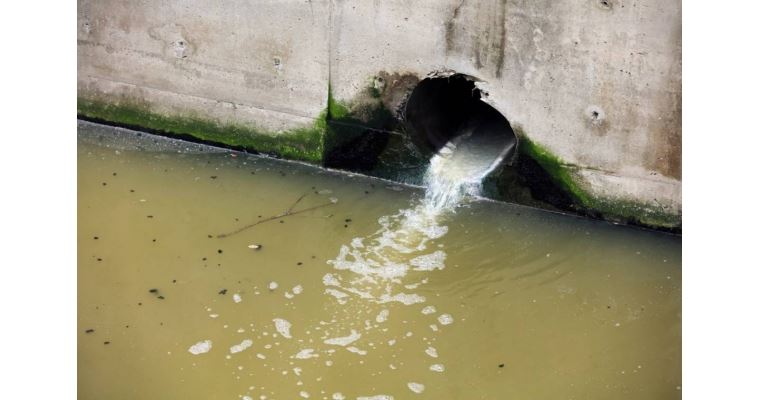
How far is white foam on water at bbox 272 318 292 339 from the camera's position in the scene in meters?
5.56

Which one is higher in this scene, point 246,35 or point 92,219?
point 246,35

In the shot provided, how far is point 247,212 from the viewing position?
668 cm

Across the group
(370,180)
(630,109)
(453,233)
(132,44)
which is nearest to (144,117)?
(132,44)

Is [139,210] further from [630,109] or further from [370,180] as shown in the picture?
[630,109]

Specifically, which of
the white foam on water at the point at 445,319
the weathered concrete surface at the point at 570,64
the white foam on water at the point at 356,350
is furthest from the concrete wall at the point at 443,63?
the white foam on water at the point at 356,350

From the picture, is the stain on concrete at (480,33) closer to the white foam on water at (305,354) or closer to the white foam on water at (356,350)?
the white foam on water at (356,350)

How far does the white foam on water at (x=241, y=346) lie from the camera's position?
5.43 m

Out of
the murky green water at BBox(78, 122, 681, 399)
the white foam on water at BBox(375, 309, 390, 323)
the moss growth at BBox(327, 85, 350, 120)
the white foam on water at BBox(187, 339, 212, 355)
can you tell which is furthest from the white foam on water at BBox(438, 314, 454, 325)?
the moss growth at BBox(327, 85, 350, 120)

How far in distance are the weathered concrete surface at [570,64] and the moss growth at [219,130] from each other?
728 millimetres

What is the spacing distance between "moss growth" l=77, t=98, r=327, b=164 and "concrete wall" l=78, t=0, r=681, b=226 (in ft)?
0.21

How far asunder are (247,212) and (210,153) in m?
0.88

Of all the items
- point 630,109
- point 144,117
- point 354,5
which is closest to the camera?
point 630,109

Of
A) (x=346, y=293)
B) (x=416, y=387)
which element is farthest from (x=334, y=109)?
(x=416, y=387)

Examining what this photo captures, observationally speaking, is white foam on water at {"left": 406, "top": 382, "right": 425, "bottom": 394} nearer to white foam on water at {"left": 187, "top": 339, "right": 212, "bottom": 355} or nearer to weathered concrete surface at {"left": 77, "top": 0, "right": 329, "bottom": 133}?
white foam on water at {"left": 187, "top": 339, "right": 212, "bottom": 355}
